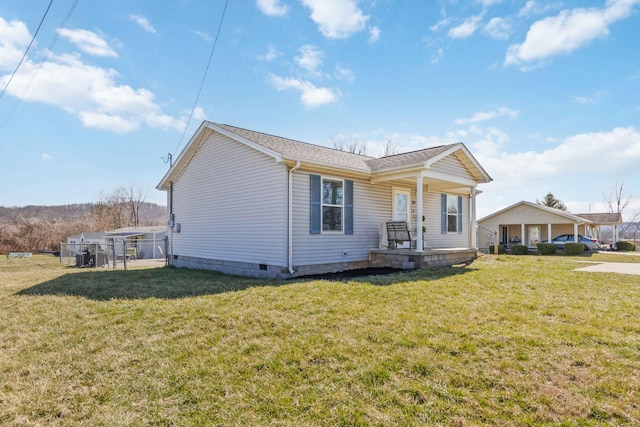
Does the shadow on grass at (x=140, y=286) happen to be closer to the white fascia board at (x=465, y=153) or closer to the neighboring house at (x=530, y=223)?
the white fascia board at (x=465, y=153)

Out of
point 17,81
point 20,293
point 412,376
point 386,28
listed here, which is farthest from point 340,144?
point 412,376

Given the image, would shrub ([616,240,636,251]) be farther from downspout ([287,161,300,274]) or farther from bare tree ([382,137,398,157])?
downspout ([287,161,300,274])

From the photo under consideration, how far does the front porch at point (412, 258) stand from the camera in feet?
30.1

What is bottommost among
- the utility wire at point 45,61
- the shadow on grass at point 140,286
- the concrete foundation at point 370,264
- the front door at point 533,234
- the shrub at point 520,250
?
the shrub at point 520,250

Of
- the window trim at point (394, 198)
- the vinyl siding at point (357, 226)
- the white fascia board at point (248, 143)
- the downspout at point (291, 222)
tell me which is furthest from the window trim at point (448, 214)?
the white fascia board at point (248, 143)

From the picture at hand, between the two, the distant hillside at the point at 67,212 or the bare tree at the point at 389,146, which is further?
the distant hillside at the point at 67,212

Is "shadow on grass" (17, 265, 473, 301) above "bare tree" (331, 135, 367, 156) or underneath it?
underneath

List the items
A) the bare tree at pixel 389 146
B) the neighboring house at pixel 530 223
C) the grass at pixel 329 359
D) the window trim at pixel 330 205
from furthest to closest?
1. the bare tree at pixel 389 146
2. the neighboring house at pixel 530 223
3. the window trim at pixel 330 205
4. the grass at pixel 329 359

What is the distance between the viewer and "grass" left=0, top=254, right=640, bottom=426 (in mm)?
2629

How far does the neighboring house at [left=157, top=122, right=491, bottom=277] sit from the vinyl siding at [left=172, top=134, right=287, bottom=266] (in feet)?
0.08

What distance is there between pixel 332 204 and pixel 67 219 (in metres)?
44.7

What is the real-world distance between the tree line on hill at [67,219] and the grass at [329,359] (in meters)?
34.7

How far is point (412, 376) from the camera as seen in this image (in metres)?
3.03

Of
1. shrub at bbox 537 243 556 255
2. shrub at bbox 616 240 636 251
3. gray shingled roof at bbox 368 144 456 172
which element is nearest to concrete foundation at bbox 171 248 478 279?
gray shingled roof at bbox 368 144 456 172
